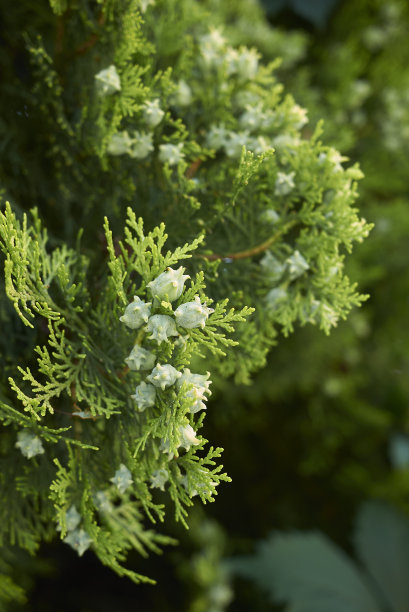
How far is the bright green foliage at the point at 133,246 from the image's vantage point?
21.7 inches

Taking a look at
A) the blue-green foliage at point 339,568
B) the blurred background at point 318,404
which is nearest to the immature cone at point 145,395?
the blurred background at point 318,404

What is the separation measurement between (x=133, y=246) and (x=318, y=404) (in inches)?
59.0

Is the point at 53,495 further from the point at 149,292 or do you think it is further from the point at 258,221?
the point at 258,221

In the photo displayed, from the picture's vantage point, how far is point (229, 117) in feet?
2.66

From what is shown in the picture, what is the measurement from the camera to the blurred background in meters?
1.52

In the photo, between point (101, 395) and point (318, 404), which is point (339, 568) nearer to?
point (318, 404)

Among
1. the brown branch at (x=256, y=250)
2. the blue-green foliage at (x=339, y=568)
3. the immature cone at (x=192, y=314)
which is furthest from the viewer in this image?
the blue-green foliage at (x=339, y=568)

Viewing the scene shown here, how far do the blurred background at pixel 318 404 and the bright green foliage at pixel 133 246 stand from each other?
0.46 metres

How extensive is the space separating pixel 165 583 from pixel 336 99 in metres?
1.58

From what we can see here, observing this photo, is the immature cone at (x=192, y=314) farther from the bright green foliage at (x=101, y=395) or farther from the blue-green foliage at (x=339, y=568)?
the blue-green foliage at (x=339, y=568)

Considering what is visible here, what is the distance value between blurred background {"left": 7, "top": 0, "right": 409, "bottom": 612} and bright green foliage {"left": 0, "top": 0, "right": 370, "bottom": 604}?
0.46m

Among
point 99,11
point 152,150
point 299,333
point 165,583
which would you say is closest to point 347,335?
point 299,333

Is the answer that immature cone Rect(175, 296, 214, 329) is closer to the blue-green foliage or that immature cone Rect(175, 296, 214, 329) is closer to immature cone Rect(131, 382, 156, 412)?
immature cone Rect(131, 382, 156, 412)

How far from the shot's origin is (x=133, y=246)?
1.78 feet
